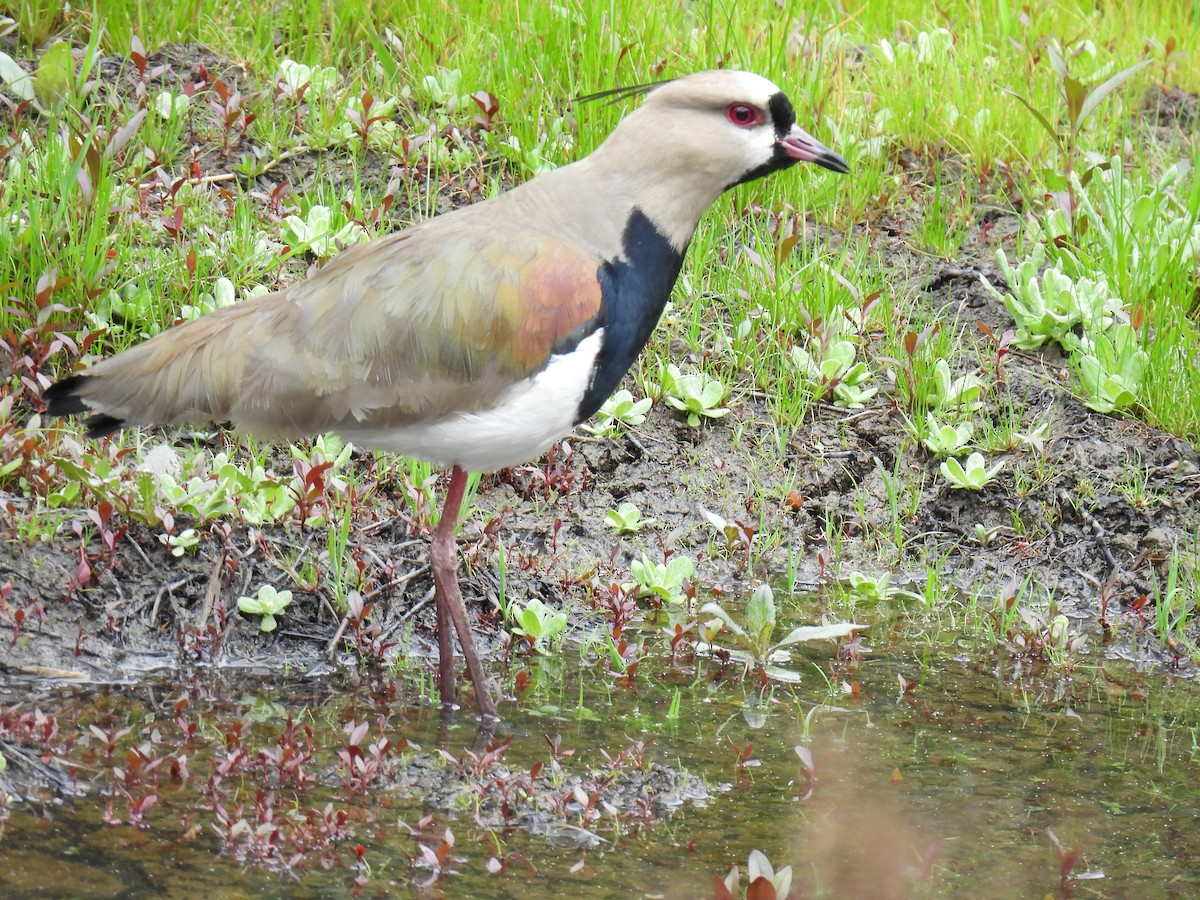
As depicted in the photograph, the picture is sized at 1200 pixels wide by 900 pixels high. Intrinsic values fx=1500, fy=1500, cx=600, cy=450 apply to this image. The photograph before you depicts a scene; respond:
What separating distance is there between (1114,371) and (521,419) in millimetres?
2723

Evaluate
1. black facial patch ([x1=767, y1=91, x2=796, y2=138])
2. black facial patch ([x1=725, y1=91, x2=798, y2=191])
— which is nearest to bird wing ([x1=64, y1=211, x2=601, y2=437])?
black facial patch ([x1=725, y1=91, x2=798, y2=191])

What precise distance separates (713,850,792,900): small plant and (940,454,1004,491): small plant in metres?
2.50

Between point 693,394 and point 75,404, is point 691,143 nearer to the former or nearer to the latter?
point 693,394

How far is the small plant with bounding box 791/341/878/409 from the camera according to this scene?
577 cm

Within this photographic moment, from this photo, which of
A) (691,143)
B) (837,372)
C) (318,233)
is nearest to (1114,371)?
(837,372)

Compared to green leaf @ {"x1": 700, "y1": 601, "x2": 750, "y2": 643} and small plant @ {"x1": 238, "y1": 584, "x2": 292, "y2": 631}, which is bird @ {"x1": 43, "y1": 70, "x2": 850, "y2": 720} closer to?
small plant @ {"x1": 238, "y1": 584, "x2": 292, "y2": 631}

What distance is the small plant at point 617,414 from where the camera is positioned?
553 centimetres

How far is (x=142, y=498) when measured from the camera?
15.2ft

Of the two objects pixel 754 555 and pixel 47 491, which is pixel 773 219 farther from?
pixel 47 491

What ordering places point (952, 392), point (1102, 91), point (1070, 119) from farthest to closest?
point (1070, 119) < point (1102, 91) < point (952, 392)

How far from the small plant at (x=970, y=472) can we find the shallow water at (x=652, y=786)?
88 centimetres

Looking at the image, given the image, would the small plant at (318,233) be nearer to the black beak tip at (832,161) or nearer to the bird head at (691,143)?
the bird head at (691,143)

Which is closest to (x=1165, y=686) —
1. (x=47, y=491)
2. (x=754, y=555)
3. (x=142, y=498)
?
(x=754, y=555)

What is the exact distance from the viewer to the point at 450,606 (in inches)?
175
